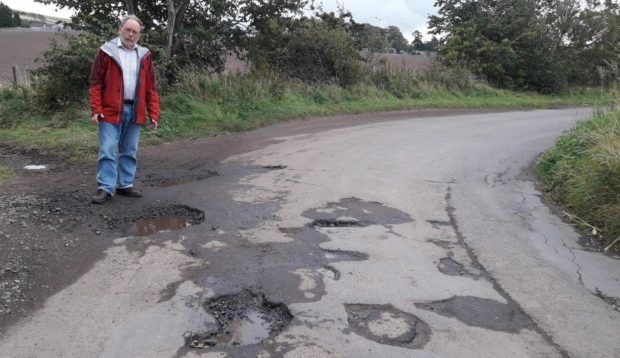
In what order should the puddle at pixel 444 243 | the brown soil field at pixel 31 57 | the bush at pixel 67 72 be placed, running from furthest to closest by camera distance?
the brown soil field at pixel 31 57, the bush at pixel 67 72, the puddle at pixel 444 243

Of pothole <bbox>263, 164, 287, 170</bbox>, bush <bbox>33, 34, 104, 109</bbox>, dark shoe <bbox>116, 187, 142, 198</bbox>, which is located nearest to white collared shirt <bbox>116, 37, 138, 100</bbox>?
dark shoe <bbox>116, 187, 142, 198</bbox>

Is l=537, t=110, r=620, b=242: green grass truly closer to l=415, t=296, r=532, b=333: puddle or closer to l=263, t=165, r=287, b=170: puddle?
l=415, t=296, r=532, b=333: puddle

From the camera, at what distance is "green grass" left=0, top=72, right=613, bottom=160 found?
378 inches

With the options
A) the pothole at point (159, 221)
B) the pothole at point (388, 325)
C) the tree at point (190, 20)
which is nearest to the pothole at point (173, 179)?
the pothole at point (159, 221)

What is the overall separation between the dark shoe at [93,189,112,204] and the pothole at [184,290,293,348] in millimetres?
2628

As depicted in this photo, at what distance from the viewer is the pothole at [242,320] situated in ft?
10.6

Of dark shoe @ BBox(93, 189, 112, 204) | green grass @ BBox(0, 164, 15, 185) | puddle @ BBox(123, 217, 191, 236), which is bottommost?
puddle @ BBox(123, 217, 191, 236)

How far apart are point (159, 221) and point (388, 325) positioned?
2855 mm

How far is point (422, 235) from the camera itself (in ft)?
17.4

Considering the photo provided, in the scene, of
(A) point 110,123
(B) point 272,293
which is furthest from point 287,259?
(A) point 110,123

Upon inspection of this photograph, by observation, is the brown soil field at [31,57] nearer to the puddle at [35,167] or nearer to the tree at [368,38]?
the tree at [368,38]

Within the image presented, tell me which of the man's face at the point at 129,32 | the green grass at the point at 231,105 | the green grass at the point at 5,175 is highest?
the man's face at the point at 129,32

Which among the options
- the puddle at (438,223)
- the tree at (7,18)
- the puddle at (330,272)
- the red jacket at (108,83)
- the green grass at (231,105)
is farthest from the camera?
the tree at (7,18)

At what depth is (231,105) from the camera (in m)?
12.7
